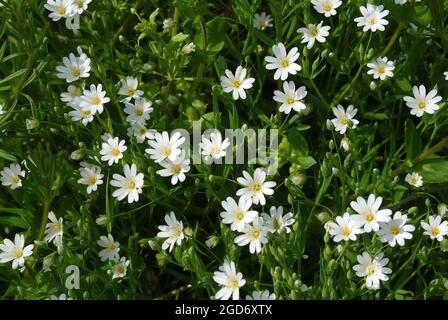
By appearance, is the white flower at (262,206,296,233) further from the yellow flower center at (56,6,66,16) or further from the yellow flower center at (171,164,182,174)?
the yellow flower center at (56,6,66,16)

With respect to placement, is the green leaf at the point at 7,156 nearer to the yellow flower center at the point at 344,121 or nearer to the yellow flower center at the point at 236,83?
the yellow flower center at the point at 236,83

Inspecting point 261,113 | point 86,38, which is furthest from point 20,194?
point 261,113

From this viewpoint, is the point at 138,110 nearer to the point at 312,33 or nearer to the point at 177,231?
the point at 177,231

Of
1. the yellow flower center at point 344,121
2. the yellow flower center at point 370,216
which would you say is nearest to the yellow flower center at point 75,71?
the yellow flower center at point 344,121

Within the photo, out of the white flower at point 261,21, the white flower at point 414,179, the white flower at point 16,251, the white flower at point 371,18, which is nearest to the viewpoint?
the white flower at point 16,251

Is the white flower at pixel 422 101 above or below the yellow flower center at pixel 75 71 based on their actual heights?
below

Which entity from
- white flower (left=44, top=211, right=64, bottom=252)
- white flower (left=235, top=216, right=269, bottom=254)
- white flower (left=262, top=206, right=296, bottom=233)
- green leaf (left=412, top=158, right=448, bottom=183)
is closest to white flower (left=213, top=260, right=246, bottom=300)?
white flower (left=235, top=216, right=269, bottom=254)

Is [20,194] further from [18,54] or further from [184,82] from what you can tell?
[184,82]
